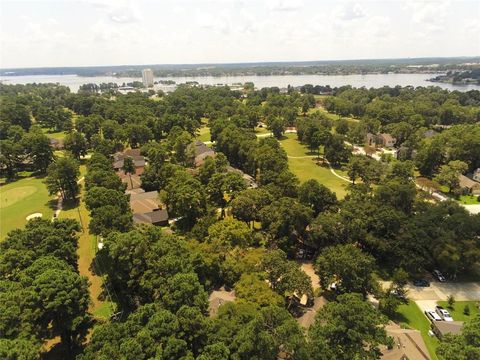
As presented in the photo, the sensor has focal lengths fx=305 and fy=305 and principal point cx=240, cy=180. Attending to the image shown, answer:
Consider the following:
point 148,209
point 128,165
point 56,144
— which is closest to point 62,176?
point 128,165

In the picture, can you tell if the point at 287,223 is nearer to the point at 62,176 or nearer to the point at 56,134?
the point at 62,176

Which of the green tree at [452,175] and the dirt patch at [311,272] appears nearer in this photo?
the dirt patch at [311,272]

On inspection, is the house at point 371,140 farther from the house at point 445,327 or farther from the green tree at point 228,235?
the house at point 445,327

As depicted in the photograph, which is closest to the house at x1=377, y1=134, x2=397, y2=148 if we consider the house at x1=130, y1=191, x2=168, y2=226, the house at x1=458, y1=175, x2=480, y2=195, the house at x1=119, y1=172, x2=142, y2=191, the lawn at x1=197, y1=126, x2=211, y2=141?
the house at x1=458, y1=175, x2=480, y2=195

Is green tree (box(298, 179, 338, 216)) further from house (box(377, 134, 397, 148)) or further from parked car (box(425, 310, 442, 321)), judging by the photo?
house (box(377, 134, 397, 148))

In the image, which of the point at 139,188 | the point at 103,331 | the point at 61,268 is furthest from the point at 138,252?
the point at 139,188

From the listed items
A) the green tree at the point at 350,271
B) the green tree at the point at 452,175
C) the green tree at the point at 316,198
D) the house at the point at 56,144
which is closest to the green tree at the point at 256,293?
the green tree at the point at 350,271
